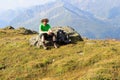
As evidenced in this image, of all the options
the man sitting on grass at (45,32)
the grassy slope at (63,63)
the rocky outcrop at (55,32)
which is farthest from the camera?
the rocky outcrop at (55,32)

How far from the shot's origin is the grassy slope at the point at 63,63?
2777cm

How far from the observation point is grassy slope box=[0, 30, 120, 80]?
2777 cm

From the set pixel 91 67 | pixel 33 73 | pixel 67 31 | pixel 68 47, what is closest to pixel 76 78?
pixel 91 67

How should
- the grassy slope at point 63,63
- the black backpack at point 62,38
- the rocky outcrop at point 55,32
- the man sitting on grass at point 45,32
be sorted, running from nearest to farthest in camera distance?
the grassy slope at point 63,63 < the man sitting on grass at point 45,32 < the rocky outcrop at point 55,32 < the black backpack at point 62,38

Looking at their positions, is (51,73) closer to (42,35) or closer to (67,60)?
(67,60)

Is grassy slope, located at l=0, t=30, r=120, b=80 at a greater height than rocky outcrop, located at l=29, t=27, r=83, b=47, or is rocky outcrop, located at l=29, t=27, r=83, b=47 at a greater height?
rocky outcrop, located at l=29, t=27, r=83, b=47

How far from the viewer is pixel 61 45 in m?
38.2

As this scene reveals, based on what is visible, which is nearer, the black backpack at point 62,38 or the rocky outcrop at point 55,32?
the rocky outcrop at point 55,32

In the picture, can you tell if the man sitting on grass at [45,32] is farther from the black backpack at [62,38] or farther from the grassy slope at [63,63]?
the grassy slope at [63,63]

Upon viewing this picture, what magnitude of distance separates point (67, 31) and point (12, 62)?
11.7m

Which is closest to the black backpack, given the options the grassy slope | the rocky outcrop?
the rocky outcrop

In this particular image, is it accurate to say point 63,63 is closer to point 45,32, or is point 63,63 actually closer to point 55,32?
point 45,32

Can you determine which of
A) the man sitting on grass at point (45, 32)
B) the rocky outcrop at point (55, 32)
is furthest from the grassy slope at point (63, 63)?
the man sitting on grass at point (45, 32)

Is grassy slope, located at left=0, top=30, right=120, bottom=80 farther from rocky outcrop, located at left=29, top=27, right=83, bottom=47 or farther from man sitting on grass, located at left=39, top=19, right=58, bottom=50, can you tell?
man sitting on grass, located at left=39, top=19, right=58, bottom=50
